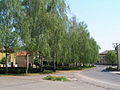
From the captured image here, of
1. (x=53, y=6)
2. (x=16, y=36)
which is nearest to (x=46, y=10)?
(x=53, y=6)

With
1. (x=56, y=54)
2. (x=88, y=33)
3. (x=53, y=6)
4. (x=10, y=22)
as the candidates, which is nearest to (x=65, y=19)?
(x=53, y=6)

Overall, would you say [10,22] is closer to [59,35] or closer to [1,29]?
[1,29]

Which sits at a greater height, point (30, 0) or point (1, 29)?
point (30, 0)

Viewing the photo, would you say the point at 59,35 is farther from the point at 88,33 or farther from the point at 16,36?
the point at 88,33

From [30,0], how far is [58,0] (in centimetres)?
436

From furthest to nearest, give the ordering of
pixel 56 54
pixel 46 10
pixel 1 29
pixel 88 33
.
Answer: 1. pixel 88 33
2. pixel 56 54
3. pixel 46 10
4. pixel 1 29

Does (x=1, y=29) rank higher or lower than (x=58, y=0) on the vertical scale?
lower

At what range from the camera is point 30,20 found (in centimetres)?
2922

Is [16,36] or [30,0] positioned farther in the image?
[30,0]

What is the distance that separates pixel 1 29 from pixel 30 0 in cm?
594

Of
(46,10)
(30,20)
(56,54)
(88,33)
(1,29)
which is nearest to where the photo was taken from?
(1,29)

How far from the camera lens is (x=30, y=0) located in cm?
3030

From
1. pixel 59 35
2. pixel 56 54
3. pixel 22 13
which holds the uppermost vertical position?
pixel 22 13

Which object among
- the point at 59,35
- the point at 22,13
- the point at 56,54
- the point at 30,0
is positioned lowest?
the point at 56,54
